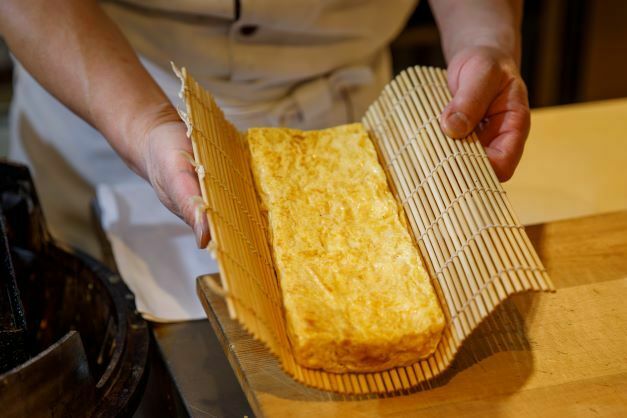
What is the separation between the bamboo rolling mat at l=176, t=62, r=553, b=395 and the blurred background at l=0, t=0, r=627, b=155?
8.22 ft

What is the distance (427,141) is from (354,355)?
1.54 ft

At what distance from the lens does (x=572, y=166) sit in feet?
6.94

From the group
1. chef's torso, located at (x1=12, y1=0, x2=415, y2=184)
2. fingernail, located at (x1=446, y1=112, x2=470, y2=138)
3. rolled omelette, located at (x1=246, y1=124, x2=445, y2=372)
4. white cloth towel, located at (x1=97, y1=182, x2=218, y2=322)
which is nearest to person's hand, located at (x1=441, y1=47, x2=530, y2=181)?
fingernail, located at (x1=446, y1=112, x2=470, y2=138)

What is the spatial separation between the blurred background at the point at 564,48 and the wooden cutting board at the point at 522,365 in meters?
2.49

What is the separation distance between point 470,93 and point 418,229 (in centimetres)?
31

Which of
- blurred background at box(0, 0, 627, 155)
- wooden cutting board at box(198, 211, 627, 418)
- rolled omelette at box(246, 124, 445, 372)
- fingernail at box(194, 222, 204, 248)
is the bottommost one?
blurred background at box(0, 0, 627, 155)

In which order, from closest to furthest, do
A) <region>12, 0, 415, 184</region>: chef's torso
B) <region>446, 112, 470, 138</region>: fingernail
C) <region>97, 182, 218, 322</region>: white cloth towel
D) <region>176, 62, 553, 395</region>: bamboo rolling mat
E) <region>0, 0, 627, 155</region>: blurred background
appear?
<region>176, 62, 553, 395</region>: bamboo rolling mat, <region>446, 112, 470, 138</region>: fingernail, <region>97, 182, 218, 322</region>: white cloth towel, <region>12, 0, 415, 184</region>: chef's torso, <region>0, 0, 627, 155</region>: blurred background

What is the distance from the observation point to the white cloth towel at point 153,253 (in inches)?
64.6

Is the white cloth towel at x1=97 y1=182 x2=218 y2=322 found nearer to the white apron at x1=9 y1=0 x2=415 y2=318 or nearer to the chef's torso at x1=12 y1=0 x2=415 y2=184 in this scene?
the white apron at x1=9 y1=0 x2=415 y2=318

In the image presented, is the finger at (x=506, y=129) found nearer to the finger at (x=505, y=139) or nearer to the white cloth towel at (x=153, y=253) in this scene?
the finger at (x=505, y=139)

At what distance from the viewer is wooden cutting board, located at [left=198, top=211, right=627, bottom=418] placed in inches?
45.3

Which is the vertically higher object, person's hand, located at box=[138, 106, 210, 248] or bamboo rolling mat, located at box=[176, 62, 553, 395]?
person's hand, located at box=[138, 106, 210, 248]

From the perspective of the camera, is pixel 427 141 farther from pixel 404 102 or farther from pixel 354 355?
pixel 354 355

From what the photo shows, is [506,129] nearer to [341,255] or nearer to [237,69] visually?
[341,255]
